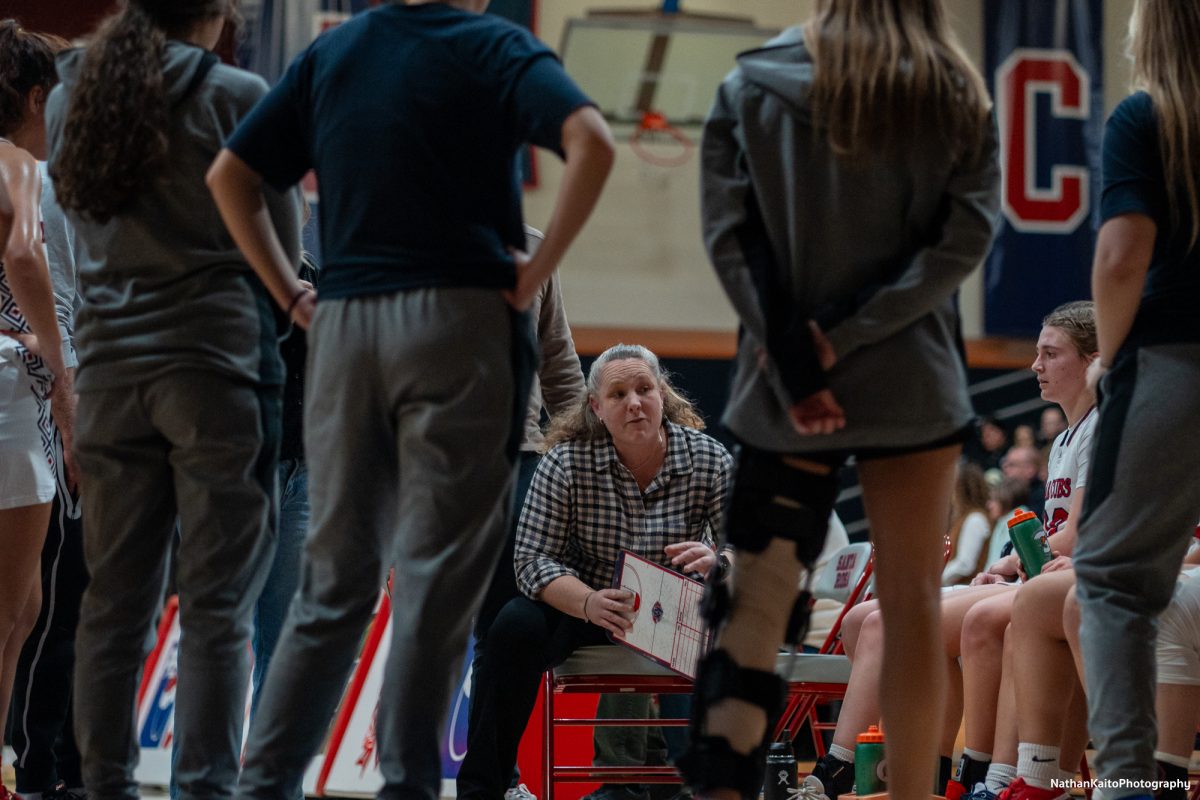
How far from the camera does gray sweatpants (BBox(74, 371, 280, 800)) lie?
214cm

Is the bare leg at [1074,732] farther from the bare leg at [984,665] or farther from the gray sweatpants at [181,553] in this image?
the gray sweatpants at [181,553]

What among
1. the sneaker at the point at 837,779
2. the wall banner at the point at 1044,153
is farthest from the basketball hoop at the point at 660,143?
the sneaker at the point at 837,779

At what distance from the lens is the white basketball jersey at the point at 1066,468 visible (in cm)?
318

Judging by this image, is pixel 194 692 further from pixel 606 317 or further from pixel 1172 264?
pixel 606 317

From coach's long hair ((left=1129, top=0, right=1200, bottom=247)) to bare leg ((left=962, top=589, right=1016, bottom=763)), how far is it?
1251mm

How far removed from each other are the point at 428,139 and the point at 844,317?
691mm

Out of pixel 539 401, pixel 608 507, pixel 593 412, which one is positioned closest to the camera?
pixel 608 507

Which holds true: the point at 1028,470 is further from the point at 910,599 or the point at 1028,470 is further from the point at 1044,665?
the point at 910,599

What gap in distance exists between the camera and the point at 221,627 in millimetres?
2145

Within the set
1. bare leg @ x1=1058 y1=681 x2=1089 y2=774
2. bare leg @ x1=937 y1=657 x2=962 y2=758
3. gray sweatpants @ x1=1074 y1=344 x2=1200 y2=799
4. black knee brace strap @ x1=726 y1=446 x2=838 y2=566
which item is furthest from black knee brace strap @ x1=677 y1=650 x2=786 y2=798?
bare leg @ x1=937 y1=657 x2=962 y2=758

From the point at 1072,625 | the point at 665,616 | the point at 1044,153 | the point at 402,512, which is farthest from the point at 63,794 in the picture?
the point at 1044,153

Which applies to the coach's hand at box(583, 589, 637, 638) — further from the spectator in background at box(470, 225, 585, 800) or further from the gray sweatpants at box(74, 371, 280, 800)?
the gray sweatpants at box(74, 371, 280, 800)

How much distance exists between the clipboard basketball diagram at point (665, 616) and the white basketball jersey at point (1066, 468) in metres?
0.94

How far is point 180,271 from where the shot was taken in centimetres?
219
